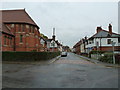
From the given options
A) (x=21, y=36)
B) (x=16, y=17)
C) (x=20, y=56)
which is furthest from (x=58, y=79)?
(x=16, y=17)

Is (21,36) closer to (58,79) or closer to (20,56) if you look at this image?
(20,56)

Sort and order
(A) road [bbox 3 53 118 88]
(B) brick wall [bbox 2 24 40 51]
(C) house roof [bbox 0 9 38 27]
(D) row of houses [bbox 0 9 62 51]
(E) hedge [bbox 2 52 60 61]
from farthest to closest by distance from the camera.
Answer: (C) house roof [bbox 0 9 38 27], (B) brick wall [bbox 2 24 40 51], (D) row of houses [bbox 0 9 62 51], (E) hedge [bbox 2 52 60 61], (A) road [bbox 3 53 118 88]

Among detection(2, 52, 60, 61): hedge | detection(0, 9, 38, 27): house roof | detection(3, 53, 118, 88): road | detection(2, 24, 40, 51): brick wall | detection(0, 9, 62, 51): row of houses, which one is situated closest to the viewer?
detection(3, 53, 118, 88): road

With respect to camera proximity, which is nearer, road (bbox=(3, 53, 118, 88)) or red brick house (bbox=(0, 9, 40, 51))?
road (bbox=(3, 53, 118, 88))

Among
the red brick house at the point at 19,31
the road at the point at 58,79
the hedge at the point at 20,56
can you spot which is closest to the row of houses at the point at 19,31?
the red brick house at the point at 19,31

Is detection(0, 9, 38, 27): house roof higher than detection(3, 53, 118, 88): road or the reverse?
higher

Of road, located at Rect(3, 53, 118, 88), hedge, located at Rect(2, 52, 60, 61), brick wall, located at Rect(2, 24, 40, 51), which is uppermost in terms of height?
brick wall, located at Rect(2, 24, 40, 51)

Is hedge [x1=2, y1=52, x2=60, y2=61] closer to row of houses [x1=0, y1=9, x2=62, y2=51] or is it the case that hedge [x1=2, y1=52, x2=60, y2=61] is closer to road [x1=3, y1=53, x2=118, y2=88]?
road [x1=3, y1=53, x2=118, y2=88]

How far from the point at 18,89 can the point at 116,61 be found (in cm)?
1612

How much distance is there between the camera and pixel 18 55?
69.1ft

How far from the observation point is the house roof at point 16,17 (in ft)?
121

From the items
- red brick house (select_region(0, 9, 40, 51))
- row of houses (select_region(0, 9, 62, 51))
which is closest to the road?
row of houses (select_region(0, 9, 62, 51))

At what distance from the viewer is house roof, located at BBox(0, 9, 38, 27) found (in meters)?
36.9

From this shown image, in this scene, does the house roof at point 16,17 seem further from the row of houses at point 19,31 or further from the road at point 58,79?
the road at point 58,79
